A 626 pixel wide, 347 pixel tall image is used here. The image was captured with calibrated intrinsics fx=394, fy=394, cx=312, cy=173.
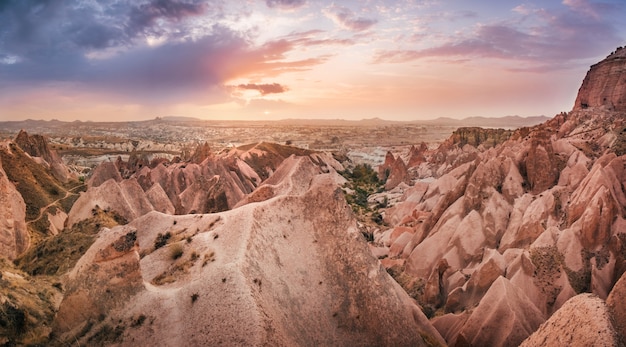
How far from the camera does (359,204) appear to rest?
61.5m

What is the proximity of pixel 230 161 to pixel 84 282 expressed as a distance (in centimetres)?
4641

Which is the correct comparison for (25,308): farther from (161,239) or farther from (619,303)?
(619,303)

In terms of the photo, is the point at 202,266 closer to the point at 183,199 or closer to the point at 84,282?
the point at 84,282

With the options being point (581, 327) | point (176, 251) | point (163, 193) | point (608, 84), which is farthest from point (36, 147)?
point (608, 84)

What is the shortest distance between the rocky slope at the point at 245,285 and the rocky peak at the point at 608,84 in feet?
347

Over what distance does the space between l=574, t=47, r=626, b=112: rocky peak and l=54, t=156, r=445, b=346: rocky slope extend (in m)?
106

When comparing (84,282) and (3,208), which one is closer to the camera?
(84,282)

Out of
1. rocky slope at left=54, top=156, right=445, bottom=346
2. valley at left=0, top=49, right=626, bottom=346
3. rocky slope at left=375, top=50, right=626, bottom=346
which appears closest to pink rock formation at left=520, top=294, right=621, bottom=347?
valley at left=0, top=49, right=626, bottom=346

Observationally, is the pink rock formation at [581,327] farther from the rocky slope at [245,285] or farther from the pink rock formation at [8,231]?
the pink rock formation at [8,231]

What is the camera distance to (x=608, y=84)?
100625 millimetres

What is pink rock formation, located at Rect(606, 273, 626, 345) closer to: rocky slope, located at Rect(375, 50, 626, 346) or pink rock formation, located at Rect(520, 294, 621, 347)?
pink rock formation, located at Rect(520, 294, 621, 347)

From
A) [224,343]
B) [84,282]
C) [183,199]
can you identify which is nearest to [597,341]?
[224,343]

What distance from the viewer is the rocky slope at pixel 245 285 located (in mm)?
11461

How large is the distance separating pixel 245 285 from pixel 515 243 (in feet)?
69.8
